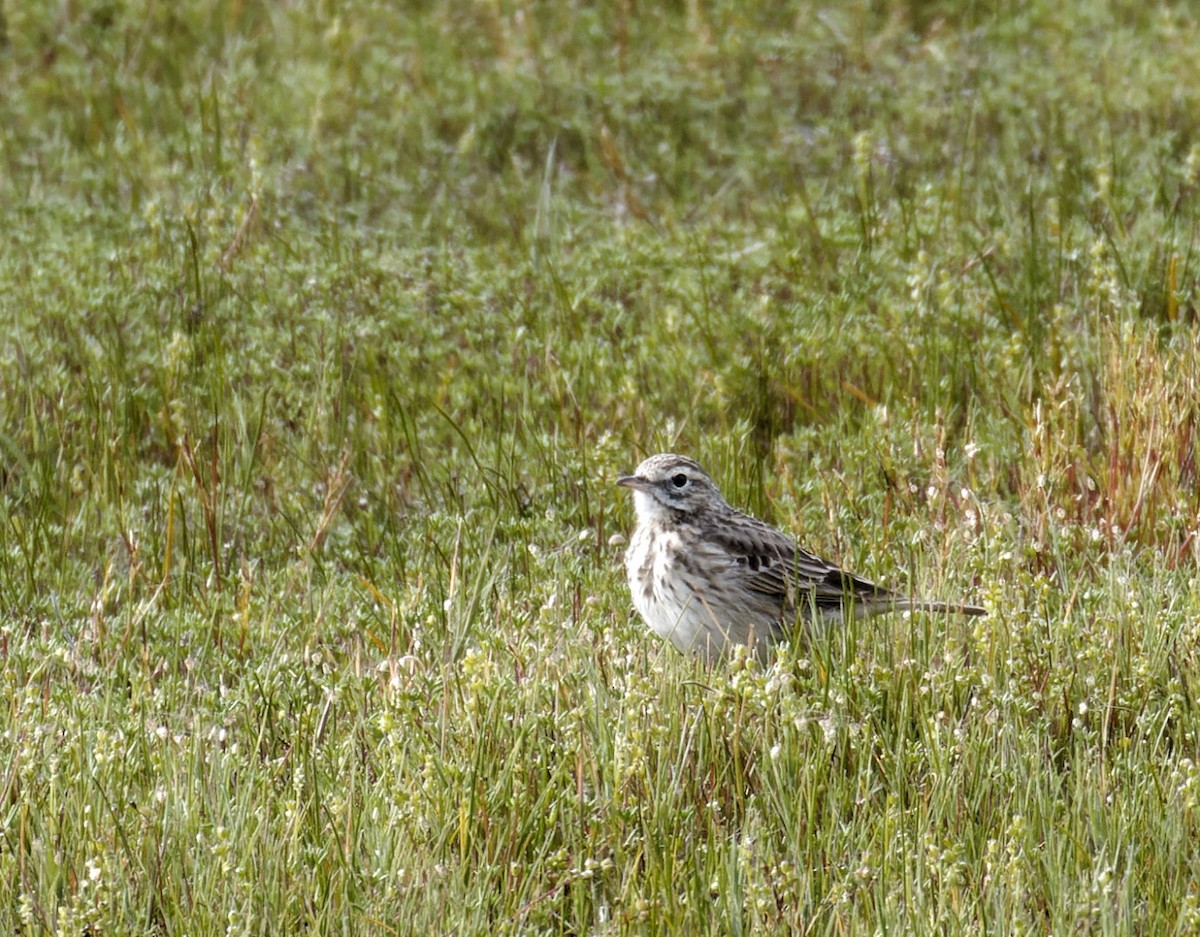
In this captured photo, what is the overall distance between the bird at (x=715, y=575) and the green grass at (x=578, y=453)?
0.17 meters

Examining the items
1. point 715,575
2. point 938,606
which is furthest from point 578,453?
point 938,606

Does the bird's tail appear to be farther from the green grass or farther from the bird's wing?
the bird's wing

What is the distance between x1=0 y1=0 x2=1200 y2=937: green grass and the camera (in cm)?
435

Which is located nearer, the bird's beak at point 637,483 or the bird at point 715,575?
the bird at point 715,575

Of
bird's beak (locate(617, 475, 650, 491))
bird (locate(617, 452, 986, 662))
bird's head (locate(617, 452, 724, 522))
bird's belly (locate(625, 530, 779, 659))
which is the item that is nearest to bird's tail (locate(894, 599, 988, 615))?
bird (locate(617, 452, 986, 662))

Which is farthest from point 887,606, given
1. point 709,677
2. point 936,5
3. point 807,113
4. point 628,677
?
point 936,5

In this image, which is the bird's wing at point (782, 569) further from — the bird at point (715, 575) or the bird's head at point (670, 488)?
the bird's head at point (670, 488)

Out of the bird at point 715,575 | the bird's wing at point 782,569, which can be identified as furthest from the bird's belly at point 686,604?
the bird's wing at point 782,569

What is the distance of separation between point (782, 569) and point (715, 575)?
22 cm

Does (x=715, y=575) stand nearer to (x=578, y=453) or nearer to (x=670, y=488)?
(x=670, y=488)

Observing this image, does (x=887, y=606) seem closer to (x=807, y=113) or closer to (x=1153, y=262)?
(x=1153, y=262)

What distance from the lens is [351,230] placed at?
9.72m

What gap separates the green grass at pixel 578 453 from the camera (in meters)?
4.35

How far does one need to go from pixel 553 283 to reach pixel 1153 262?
2.82 metres
